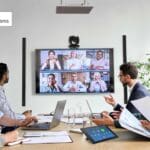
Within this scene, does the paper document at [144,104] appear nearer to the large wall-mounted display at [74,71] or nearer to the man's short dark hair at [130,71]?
the man's short dark hair at [130,71]

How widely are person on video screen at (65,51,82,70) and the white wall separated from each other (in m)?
0.23

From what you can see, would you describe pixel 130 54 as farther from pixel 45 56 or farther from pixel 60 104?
→ pixel 60 104

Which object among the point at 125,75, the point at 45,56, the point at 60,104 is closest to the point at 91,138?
the point at 60,104

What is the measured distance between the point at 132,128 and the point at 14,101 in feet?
12.9

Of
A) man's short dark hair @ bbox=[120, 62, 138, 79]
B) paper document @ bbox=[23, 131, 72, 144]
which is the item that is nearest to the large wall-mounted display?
man's short dark hair @ bbox=[120, 62, 138, 79]

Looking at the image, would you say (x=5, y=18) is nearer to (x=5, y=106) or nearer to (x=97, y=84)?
(x=97, y=84)

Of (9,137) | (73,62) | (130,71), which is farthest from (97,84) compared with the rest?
(9,137)

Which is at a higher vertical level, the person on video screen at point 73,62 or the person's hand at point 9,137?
the person on video screen at point 73,62

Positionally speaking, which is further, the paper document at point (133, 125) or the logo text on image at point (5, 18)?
the logo text on image at point (5, 18)

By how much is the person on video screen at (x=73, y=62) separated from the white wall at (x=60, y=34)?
0.76 ft

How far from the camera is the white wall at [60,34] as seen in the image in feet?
18.4

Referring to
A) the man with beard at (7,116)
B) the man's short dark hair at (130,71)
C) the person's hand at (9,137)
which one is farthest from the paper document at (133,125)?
the man's short dark hair at (130,71)

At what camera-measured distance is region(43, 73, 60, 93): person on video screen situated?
5.52 m

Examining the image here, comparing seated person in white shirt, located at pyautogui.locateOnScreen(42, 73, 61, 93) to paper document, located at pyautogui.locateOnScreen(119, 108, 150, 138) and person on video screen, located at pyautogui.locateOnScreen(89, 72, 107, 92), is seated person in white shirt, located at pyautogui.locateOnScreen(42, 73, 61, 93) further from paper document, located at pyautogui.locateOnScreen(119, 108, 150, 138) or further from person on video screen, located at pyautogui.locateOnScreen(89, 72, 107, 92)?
paper document, located at pyautogui.locateOnScreen(119, 108, 150, 138)
